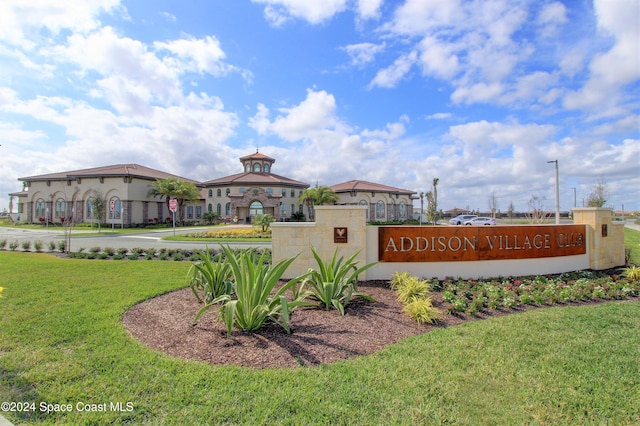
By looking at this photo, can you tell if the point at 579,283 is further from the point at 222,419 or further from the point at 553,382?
the point at 222,419

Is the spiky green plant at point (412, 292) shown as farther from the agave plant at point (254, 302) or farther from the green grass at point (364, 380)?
the agave plant at point (254, 302)

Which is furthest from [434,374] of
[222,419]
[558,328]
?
[558,328]

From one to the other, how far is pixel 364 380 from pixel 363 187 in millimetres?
51009

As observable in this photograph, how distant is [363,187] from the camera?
53.9m

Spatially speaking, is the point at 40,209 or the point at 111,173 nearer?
the point at 111,173

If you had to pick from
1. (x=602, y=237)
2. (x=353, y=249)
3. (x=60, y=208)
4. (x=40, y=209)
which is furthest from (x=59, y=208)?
(x=602, y=237)

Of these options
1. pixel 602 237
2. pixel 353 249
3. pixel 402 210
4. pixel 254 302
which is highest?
pixel 402 210

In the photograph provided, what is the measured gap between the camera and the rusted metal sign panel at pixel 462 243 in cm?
883

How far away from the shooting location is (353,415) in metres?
3.06

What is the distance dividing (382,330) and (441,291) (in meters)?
3.16

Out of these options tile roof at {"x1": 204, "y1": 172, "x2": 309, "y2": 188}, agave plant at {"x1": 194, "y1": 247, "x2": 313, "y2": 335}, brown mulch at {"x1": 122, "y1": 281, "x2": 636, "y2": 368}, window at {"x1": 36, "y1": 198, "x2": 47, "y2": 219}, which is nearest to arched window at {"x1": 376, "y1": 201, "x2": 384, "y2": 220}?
tile roof at {"x1": 204, "y1": 172, "x2": 309, "y2": 188}

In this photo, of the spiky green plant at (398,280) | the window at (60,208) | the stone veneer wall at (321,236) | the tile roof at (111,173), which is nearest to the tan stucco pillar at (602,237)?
the spiky green plant at (398,280)

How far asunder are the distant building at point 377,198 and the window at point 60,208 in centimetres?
4035

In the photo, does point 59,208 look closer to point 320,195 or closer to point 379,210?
point 320,195
